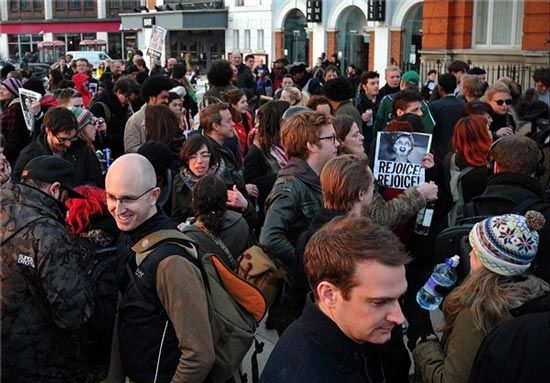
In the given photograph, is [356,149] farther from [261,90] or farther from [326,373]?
[261,90]

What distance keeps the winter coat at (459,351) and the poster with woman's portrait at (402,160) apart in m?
1.75

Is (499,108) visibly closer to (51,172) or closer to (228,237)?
(228,237)

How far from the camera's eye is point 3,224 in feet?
9.58

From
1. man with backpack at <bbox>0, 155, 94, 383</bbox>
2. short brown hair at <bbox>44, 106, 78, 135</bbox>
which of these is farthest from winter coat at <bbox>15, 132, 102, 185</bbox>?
man with backpack at <bbox>0, 155, 94, 383</bbox>

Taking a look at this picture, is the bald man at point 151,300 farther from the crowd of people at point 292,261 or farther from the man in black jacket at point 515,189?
the man in black jacket at point 515,189

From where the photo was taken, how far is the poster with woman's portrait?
178 inches

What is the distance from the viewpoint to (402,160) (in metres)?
4.57

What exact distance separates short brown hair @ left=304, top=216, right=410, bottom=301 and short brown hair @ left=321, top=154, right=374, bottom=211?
1.03 meters

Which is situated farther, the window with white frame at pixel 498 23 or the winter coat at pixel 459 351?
the window with white frame at pixel 498 23

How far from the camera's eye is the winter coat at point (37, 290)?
9.38 feet

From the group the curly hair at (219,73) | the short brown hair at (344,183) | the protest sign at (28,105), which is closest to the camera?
the short brown hair at (344,183)

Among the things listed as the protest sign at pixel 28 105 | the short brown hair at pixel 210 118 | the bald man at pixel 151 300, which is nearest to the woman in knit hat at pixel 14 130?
the protest sign at pixel 28 105

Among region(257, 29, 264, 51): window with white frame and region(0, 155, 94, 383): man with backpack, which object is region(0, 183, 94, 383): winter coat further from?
region(257, 29, 264, 51): window with white frame

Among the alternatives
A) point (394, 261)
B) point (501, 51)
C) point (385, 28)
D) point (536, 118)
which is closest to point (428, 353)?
point (394, 261)
